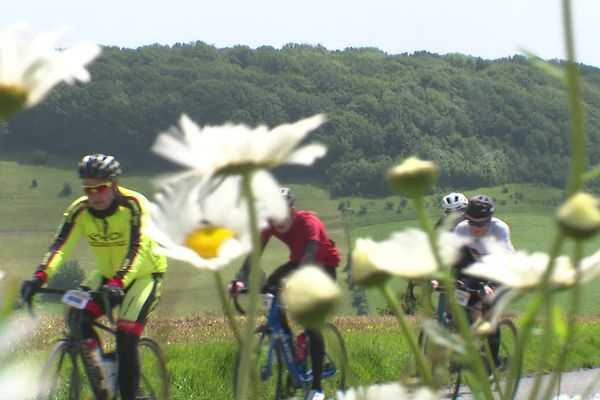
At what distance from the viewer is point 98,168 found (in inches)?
232

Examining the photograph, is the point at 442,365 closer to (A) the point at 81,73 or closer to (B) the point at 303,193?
(A) the point at 81,73

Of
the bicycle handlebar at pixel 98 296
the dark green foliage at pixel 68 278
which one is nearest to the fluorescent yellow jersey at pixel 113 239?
the bicycle handlebar at pixel 98 296

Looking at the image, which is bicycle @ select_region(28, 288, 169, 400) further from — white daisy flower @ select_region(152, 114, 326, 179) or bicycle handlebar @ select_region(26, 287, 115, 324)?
white daisy flower @ select_region(152, 114, 326, 179)

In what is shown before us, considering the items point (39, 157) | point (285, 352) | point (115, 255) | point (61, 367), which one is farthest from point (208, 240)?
point (39, 157)

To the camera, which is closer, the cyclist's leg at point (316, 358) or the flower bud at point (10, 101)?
the flower bud at point (10, 101)

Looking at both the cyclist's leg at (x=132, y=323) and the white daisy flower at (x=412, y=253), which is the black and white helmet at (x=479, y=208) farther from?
the white daisy flower at (x=412, y=253)

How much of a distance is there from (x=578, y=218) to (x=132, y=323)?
19.4 feet

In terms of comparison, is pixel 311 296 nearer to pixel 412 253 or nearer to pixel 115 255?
pixel 412 253

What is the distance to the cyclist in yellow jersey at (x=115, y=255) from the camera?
5891mm

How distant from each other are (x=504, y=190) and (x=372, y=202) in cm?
1235

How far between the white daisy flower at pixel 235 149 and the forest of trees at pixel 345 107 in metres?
73.5

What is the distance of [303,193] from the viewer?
91.6 metres

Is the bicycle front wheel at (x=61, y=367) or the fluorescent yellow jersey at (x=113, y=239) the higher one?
the fluorescent yellow jersey at (x=113, y=239)

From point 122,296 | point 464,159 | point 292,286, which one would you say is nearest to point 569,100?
point 292,286
